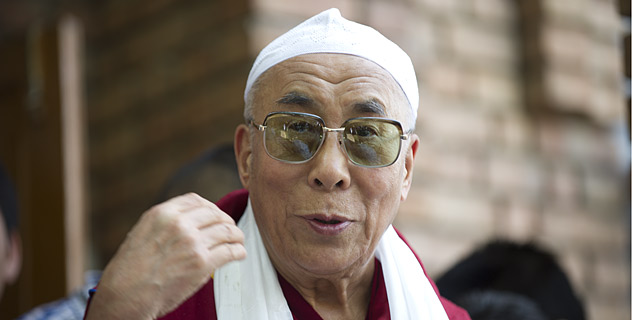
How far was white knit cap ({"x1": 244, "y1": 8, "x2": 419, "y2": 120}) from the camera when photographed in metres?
2.03

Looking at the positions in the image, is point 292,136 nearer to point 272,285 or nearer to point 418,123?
point 272,285

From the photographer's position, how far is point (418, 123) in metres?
4.21

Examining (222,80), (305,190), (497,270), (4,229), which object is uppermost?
(305,190)

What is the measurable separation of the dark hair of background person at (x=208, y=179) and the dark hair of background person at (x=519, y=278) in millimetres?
934

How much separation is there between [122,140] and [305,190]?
2.82 metres

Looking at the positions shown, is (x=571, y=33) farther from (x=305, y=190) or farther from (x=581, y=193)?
(x=305, y=190)

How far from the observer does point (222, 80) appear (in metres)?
3.96

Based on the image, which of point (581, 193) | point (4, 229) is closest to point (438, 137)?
point (581, 193)

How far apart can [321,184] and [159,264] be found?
40 centimetres

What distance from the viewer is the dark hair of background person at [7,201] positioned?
11.5 ft

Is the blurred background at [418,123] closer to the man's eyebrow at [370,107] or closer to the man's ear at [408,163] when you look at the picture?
the man's ear at [408,163]

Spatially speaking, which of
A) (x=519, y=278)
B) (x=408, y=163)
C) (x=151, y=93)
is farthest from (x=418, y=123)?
(x=408, y=163)

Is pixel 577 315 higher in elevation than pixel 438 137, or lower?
lower

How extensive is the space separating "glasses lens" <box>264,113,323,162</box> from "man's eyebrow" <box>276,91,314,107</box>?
0.11 feet
